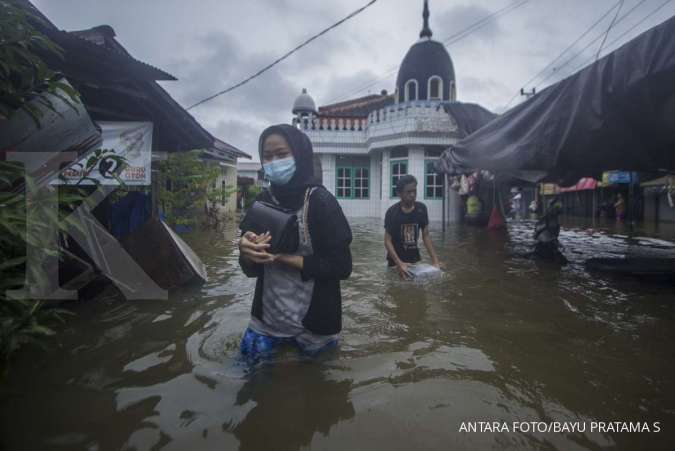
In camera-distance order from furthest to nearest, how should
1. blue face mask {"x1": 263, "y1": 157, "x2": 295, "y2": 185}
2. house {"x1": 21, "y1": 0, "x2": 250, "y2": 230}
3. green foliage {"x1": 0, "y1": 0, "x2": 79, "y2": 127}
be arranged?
house {"x1": 21, "y1": 0, "x2": 250, "y2": 230}, blue face mask {"x1": 263, "y1": 157, "x2": 295, "y2": 185}, green foliage {"x1": 0, "y1": 0, "x2": 79, "y2": 127}

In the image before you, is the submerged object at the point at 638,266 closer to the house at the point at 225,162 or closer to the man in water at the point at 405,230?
the man in water at the point at 405,230

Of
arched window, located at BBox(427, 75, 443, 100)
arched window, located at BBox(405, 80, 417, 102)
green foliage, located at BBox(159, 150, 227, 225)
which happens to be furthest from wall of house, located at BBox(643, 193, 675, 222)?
green foliage, located at BBox(159, 150, 227, 225)

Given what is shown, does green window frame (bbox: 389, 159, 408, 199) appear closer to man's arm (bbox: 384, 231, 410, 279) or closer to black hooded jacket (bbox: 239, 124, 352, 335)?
man's arm (bbox: 384, 231, 410, 279)

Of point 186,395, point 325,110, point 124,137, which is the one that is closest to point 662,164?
point 186,395

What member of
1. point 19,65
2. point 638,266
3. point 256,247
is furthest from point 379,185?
point 19,65

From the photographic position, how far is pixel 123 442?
1.87m

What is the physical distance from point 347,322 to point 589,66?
4.12 meters

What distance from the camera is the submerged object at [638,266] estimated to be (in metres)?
5.64

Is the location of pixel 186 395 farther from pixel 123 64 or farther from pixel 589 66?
pixel 589 66

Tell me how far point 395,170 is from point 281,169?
16362mm

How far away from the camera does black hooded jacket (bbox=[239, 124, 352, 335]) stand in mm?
2166

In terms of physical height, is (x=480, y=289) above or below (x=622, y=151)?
below

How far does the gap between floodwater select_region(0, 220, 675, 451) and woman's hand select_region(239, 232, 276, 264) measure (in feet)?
2.67

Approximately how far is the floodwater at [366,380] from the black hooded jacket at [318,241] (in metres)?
0.46
